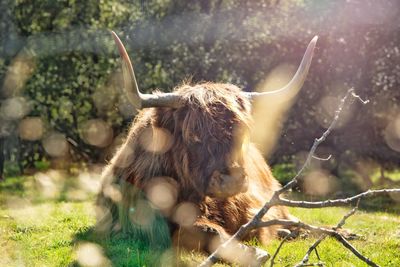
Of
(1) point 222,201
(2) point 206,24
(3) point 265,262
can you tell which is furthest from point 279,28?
(3) point 265,262

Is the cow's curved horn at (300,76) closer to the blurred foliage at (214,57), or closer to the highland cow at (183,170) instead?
the highland cow at (183,170)

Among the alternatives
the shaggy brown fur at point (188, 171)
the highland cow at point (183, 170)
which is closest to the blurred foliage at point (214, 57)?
the highland cow at point (183, 170)

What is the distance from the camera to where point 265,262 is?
4270mm

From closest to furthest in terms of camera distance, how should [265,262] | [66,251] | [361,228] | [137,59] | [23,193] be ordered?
[265,262], [66,251], [361,228], [23,193], [137,59]

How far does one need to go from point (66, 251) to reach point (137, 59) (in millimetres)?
6963

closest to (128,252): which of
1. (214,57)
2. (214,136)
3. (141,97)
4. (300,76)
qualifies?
(214,136)

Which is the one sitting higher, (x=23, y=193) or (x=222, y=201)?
(x=222, y=201)

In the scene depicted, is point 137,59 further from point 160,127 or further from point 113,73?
point 160,127

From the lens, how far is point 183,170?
4754 millimetres

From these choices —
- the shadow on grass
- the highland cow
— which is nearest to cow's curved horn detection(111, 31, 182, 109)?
the highland cow

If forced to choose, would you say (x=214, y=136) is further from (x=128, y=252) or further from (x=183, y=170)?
(x=128, y=252)

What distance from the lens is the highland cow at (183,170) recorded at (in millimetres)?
4574

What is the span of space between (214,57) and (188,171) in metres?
6.95

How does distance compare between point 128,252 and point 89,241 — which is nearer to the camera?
point 128,252
